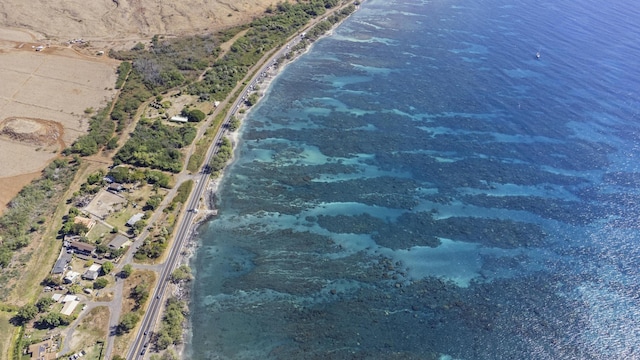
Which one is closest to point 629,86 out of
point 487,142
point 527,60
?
point 527,60

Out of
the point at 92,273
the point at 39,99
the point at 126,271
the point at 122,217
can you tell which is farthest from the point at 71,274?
the point at 39,99

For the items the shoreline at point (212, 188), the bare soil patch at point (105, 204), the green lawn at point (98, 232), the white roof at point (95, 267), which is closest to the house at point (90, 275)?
the white roof at point (95, 267)

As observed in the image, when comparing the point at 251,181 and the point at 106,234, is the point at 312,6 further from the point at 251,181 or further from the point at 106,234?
the point at 106,234

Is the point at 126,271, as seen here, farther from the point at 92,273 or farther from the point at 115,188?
the point at 115,188

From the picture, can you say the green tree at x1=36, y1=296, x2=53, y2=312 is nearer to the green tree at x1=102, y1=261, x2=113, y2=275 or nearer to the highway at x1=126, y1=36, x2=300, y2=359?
the green tree at x1=102, y1=261, x2=113, y2=275

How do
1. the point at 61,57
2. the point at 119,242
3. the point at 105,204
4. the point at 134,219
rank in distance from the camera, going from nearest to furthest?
1. the point at 119,242
2. the point at 134,219
3. the point at 105,204
4. the point at 61,57

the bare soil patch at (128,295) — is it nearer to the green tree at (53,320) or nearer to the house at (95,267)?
the house at (95,267)

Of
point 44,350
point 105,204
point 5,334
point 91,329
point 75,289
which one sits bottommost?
point 44,350
